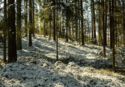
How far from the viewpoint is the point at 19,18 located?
8.23m

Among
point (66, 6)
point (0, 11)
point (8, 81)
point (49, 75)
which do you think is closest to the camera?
point (8, 81)

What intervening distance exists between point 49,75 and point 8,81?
2.65 metres

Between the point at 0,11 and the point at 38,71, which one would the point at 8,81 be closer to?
the point at 38,71

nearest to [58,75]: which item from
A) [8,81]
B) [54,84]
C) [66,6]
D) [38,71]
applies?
[54,84]

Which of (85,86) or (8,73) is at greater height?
(8,73)

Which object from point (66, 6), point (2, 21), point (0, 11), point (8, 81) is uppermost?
point (66, 6)

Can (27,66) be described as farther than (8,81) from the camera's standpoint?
Yes

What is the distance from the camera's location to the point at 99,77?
23.4ft

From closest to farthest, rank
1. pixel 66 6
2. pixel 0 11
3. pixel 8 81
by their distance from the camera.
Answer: pixel 8 81, pixel 0 11, pixel 66 6

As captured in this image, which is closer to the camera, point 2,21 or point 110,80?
point 110,80

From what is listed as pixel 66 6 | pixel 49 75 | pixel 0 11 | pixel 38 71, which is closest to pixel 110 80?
pixel 49 75

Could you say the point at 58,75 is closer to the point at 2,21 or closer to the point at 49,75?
the point at 49,75

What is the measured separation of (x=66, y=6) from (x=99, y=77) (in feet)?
23.9

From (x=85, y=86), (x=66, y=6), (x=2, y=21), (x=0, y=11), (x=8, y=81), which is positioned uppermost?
(x=66, y=6)
